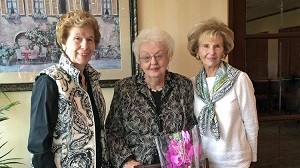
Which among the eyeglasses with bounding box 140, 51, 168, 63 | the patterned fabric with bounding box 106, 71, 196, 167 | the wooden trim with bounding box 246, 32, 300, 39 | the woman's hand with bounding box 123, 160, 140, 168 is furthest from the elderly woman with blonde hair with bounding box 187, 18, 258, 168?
the wooden trim with bounding box 246, 32, 300, 39

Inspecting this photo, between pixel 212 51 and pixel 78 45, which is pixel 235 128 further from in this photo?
pixel 78 45

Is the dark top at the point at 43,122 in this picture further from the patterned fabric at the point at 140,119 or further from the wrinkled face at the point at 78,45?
the patterned fabric at the point at 140,119

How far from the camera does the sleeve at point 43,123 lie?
3.92ft

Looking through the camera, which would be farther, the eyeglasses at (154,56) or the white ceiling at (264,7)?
the white ceiling at (264,7)

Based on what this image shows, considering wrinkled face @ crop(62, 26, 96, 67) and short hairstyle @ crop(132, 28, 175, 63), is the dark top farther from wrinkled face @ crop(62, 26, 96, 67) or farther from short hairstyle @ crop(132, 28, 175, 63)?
short hairstyle @ crop(132, 28, 175, 63)

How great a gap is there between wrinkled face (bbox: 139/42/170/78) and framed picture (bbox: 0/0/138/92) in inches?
11.6

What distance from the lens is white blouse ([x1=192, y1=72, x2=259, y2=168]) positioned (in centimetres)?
159

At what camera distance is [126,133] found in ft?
5.33

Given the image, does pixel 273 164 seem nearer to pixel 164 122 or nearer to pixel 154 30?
pixel 164 122

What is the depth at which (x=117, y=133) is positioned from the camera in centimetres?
162

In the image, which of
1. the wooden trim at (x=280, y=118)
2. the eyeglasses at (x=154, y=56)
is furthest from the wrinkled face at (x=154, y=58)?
the wooden trim at (x=280, y=118)

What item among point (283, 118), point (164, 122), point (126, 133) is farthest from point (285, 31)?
point (126, 133)

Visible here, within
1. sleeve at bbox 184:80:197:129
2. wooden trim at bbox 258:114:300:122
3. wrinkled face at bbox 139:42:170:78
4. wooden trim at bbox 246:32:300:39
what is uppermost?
wooden trim at bbox 246:32:300:39

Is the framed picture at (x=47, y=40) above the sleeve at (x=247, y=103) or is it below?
above
